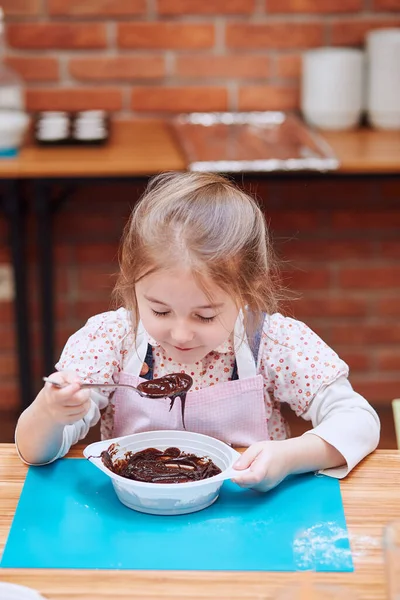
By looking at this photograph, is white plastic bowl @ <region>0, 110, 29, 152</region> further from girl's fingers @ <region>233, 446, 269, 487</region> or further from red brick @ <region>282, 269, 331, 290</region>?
girl's fingers @ <region>233, 446, 269, 487</region>

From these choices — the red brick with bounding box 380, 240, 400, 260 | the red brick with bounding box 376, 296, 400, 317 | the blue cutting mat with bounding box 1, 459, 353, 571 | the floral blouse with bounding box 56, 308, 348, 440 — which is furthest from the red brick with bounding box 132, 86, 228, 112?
the blue cutting mat with bounding box 1, 459, 353, 571

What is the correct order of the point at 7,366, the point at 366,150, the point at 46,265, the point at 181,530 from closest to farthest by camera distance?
the point at 181,530 → the point at 366,150 → the point at 46,265 → the point at 7,366

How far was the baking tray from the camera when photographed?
2410mm

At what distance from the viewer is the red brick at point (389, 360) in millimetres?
3223

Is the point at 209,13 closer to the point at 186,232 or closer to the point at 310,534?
the point at 186,232

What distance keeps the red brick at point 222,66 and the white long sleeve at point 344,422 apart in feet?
5.91

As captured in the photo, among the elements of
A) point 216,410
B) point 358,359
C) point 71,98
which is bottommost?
point 358,359

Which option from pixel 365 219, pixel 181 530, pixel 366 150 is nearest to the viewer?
pixel 181 530

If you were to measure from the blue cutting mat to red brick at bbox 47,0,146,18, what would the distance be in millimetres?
2039

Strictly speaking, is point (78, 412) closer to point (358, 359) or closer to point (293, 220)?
point (293, 220)

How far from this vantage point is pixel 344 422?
4.16 feet

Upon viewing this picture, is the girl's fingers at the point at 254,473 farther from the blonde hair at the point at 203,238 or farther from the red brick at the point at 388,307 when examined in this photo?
the red brick at the point at 388,307

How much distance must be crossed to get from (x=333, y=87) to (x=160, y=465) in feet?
6.26

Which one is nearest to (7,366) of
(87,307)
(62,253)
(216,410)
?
(87,307)
